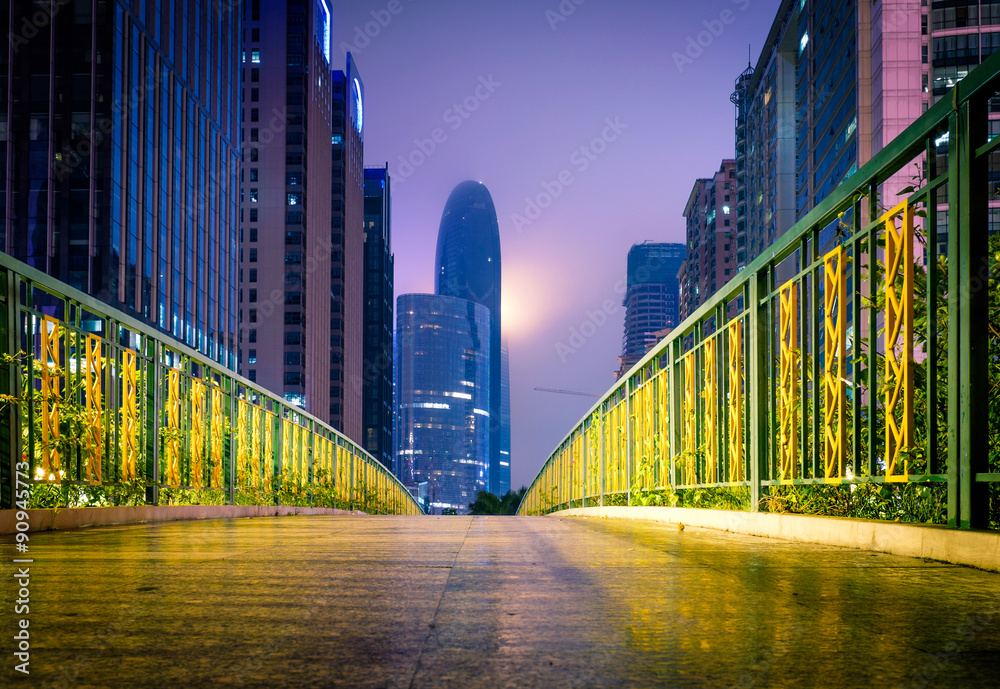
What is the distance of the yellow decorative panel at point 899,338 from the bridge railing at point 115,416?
5.15 m

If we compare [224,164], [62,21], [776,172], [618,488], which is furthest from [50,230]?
[776,172]

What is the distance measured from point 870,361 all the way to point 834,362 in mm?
465

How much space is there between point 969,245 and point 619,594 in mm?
2005

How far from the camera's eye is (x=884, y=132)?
5425cm

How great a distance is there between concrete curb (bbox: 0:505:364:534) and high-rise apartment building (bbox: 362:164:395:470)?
114 meters

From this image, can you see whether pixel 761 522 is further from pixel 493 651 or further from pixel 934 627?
pixel 493 651

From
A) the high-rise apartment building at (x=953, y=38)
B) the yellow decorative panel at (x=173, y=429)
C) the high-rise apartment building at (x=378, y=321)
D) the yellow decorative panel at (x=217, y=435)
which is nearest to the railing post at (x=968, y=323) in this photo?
the yellow decorative panel at (x=173, y=429)

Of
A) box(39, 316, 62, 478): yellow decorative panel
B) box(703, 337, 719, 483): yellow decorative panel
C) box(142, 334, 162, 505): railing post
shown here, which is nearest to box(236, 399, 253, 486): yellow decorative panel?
box(142, 334, 162, 505): railing post

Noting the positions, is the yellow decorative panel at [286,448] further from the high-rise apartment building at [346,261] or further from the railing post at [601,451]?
the high-rise apartment building at [346,261]

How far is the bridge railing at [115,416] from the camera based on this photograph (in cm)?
566

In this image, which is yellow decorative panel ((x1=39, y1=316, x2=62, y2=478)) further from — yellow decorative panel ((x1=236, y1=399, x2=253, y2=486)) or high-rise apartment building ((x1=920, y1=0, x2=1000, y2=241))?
high-rise apartment building ((x1=920, y1=0, x2=1000, y2=241))

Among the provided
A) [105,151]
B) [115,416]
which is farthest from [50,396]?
[105,151]

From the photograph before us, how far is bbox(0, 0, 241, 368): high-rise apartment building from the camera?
4031 centimetres

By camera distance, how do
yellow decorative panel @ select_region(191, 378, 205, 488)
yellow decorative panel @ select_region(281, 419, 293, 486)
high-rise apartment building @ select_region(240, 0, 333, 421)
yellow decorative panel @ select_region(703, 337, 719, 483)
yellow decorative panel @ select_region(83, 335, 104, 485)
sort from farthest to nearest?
high-rise apartment building @ select_region(240, 0, 333, 421), yellow decorative panel @ select_region(281, 419, 293, 486), yellow decorative panel @ select_region(191, 378, 205, 488), yellow decorative panel @ select_region(703, 337, 719, 483), yellow decorative panel @ select_region(83, 335, 104, 485)
